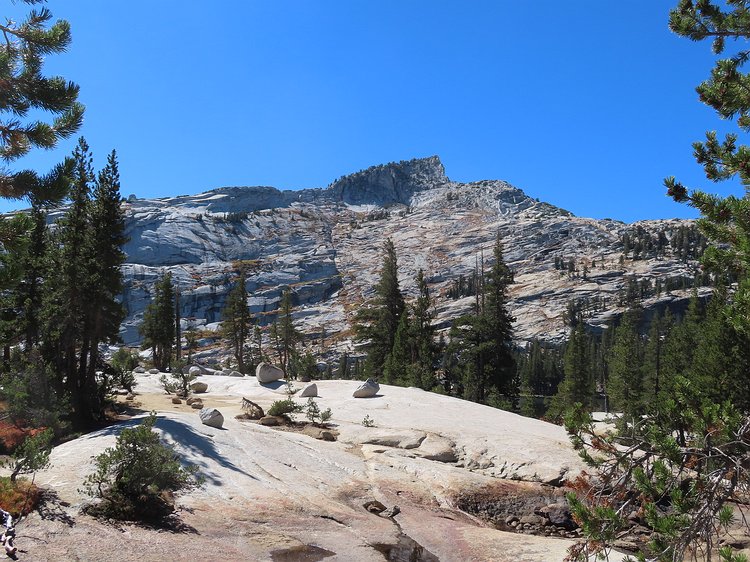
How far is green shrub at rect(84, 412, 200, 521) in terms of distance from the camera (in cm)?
987

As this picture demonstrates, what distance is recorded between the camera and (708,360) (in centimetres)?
2903

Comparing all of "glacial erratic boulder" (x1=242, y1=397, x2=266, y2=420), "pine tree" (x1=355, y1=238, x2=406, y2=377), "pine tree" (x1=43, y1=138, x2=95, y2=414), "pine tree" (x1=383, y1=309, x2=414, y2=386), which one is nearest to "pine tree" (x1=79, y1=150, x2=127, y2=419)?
"pine tree" (x1=43, y1=138, x2=95, y2=414)

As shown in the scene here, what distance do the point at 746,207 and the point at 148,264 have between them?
181 meters

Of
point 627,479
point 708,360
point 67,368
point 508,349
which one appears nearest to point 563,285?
point 508,349

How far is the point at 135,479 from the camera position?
10.2 meters

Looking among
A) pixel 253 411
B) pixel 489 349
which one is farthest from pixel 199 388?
pixel 489 349

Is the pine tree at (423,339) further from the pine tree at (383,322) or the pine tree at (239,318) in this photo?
the pine tree at (239,318)

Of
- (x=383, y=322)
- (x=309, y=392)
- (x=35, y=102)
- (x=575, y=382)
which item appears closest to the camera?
(x=35, y=102)

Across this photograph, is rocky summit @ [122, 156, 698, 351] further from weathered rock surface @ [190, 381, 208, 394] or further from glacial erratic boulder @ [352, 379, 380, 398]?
glacial erratic boulder @ [352, 379, 380, 398]

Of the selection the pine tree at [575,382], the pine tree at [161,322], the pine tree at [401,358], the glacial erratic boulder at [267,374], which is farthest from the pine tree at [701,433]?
the pine tree at [161,322]

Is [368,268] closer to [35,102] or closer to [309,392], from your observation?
[309,392]

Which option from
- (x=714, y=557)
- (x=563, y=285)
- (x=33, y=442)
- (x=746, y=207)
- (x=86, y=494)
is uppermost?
(x=563, y=285)

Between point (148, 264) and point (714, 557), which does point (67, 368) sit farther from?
point (148, 264)

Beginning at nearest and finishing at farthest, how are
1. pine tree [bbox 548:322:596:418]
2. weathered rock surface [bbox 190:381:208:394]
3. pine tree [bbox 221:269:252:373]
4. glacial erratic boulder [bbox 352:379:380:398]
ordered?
glacial erratic boulder [bbox 352:379:380:398] → weathered rock surface [bbox 190:381:208:394] → pine tree [bbox 221:269:252:373] → pine tree [bbox 548:322:596:418]
